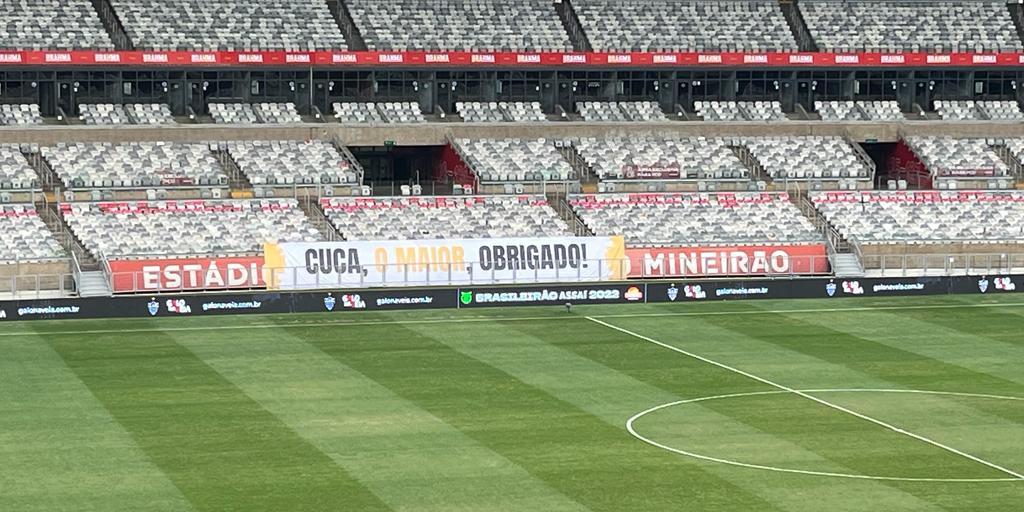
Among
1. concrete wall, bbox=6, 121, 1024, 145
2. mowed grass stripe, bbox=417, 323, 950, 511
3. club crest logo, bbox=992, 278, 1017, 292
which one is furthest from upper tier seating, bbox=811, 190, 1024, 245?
mowed grass stripe, bbox=417, 323, 950, 511

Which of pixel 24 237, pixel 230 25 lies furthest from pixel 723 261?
pixel 230 25

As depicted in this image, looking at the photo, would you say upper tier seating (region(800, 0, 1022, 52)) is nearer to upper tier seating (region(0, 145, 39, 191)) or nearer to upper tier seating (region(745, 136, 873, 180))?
upper tier seating (region(745, 136, 873, 180))

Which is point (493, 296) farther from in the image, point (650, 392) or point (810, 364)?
point (650, 392)

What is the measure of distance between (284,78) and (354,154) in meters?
4.17

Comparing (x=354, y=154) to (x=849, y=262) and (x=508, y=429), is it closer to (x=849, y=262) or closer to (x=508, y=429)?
(x=849, y=262)

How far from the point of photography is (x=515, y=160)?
260 feet

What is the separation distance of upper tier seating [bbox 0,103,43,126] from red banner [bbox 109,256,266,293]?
16.2 m

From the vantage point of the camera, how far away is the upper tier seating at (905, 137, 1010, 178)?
269ft

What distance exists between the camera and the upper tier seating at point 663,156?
79750mm

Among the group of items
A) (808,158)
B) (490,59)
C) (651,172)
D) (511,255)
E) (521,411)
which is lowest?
(521,411)

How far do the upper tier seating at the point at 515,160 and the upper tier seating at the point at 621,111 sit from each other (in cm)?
395

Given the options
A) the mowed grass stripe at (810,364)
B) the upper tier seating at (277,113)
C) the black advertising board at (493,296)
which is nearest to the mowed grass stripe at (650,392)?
the mowed grass stripe at (810,364)

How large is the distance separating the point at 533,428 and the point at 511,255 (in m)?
25.3

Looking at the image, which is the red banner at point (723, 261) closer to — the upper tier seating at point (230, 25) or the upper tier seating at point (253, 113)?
the upper tier seating at point (253, 113)
